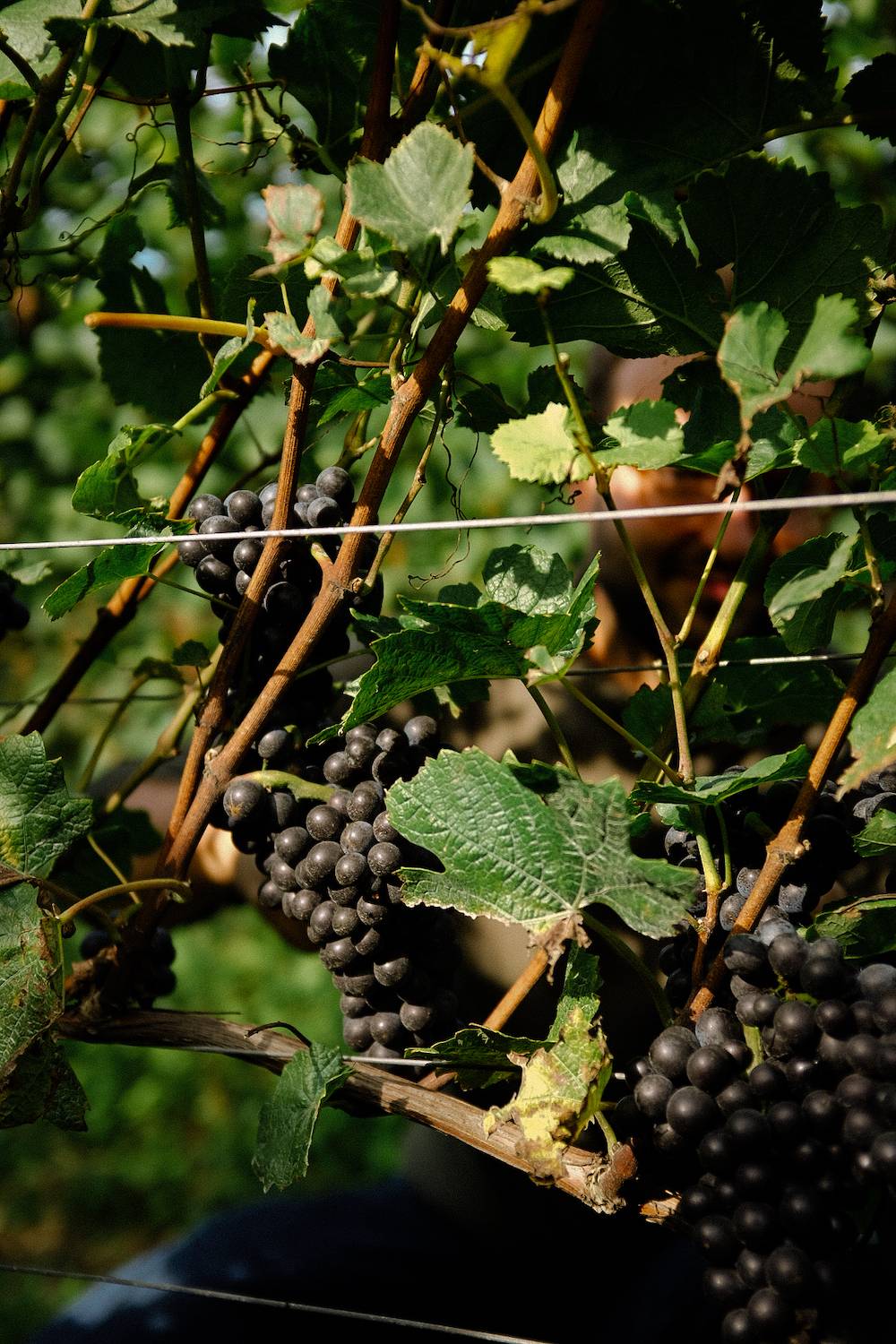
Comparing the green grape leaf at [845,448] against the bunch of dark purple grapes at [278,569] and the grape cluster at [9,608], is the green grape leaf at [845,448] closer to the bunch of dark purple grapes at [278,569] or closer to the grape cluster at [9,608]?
the bunch of dark purple grapes at [278,569]

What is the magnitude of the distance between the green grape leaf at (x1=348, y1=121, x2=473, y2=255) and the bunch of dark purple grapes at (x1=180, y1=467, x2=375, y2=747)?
0.57 feet

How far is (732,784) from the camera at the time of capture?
49 centimetres

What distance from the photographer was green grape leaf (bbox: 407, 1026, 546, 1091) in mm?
500

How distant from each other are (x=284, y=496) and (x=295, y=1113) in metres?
0.33

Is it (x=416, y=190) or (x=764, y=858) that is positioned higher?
(x=416, y=190)

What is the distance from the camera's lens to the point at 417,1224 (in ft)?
4.04

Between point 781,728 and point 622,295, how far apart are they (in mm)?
594

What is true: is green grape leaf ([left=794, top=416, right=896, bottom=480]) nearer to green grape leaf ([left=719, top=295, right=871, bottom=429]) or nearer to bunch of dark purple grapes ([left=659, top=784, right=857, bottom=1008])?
green grape leaf ([left=719, top=295, right=871, bottom=429])

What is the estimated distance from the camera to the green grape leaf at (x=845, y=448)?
0.47 metres

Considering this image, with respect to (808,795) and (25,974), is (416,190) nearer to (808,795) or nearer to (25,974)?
(808,795)

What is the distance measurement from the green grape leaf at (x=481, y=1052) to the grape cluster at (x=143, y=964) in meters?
0.23

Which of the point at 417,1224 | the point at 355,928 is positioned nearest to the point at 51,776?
the point at 355,928

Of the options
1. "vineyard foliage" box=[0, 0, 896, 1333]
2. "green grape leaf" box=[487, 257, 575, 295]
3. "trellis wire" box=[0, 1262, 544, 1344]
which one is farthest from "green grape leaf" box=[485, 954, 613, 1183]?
"green grape leaf" box=[487, 257, 575, 295]

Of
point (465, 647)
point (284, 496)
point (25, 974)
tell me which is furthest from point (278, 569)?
point (25, 974)
